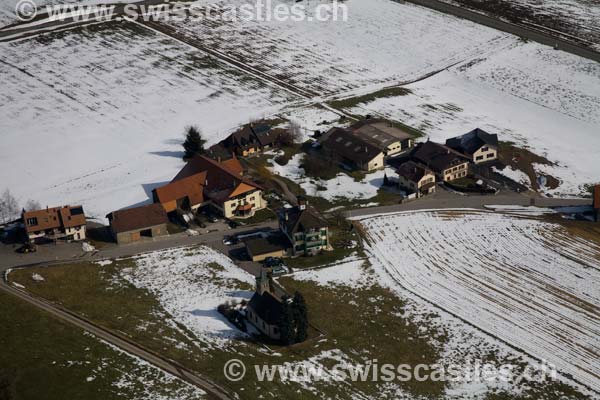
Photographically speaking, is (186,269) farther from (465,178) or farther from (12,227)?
(465,178)

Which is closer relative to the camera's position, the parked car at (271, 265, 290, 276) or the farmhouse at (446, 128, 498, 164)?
the parked car at (271, 265, 290, 276)

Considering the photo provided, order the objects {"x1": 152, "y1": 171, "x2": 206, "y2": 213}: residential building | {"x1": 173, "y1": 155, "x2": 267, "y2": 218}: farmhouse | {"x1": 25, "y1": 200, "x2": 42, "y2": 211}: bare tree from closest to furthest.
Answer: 1. {"x1": 173, "y1": 155, "x2": 267, "y2": 218}: farmhouse
2. {"x1": 152, "y1": 171, "x2": 206, "y2": 213}: residential building
3. {"x1": 25, "y1": 200, "x2": 42, "y2": 211}: bare tree

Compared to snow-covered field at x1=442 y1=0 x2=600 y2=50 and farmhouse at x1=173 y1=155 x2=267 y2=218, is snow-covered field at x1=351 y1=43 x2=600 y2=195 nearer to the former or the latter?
snow-covered field at x1=442 y1=0 x2=600 y2=50

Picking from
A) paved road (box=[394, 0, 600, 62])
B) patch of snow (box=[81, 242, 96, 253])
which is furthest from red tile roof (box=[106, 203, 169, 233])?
paved road (box=[394, 0, 600, 62])

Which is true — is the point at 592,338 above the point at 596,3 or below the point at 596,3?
below

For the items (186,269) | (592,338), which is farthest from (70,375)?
(592,338)

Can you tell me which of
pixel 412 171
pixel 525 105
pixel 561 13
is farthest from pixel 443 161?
pixel 561 13
